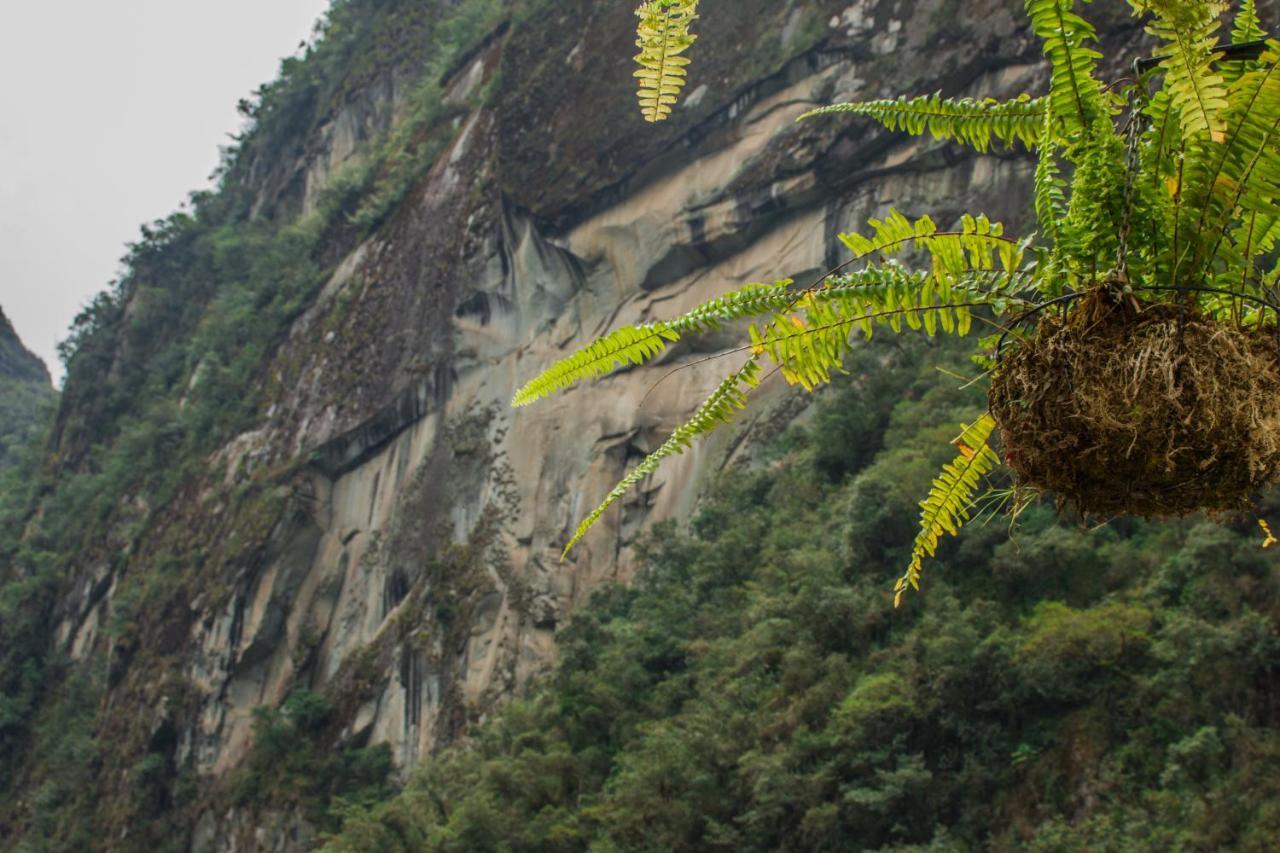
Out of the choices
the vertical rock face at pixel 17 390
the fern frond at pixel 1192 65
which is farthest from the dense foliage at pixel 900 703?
the vertical rock face at pixel 17 390

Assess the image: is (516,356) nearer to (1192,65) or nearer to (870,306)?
(870,306)

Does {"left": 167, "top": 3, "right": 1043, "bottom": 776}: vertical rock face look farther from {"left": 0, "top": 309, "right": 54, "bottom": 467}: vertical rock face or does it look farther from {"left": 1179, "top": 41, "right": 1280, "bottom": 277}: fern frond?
{"left": 0, "top": 309, "right": 54, "bottom": 467}: vertical rock face

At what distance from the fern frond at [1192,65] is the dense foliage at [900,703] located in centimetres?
1023

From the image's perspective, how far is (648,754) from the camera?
15.2 meters

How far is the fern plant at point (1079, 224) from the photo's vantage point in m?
1.75

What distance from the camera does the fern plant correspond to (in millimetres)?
1750

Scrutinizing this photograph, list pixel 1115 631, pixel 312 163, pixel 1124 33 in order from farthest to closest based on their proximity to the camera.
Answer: pixel 312 163 → pixel 1124 33 → pixel 1115 631

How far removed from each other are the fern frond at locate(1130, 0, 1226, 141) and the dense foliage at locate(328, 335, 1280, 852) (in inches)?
403

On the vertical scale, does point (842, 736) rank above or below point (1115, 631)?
below

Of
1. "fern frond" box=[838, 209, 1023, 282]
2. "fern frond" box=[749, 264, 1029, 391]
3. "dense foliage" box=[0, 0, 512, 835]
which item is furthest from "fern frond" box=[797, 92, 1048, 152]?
"dense foliage" box=[0, 0, 512, 835]

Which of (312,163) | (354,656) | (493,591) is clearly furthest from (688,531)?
(312,163)

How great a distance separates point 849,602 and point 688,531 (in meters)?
5.91

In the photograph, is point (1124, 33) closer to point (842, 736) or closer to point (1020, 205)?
point (1020, 205)

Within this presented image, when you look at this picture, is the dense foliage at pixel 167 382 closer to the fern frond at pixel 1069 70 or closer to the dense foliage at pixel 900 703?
the dense foliage at pixel 900 703
